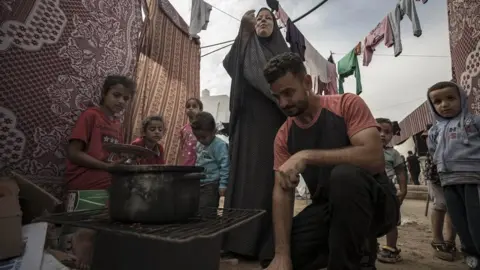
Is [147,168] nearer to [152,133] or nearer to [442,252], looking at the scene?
[152,133]

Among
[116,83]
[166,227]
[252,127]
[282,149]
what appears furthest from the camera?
[252,127]

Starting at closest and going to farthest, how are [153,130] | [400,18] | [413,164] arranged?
[153,130]
[400,18]
[413,164]

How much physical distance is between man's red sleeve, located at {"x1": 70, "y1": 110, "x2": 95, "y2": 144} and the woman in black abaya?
41.0 inches

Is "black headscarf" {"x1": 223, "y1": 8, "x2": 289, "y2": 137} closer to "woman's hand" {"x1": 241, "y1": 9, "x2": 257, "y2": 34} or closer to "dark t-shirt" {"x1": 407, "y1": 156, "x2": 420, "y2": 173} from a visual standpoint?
"woman's hand" {"x1": 241, "y1": 9, "x2": 257, "y2": 34}

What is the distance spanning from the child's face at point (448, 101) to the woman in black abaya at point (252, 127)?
120 cm

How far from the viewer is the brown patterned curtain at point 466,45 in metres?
2.40

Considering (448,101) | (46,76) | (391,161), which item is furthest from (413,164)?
(46,76)

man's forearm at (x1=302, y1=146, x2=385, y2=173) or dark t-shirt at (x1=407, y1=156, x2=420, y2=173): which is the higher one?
dark t-shirt at (x1=407, y1=156, x2=420, y2=173)

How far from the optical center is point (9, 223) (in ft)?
4.17

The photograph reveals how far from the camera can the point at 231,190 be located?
227 centimetres

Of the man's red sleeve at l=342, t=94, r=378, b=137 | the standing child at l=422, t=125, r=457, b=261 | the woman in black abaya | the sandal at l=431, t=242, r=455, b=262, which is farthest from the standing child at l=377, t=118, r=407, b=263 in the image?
the man's red sleeve at l=342, t=94, r=378, b=137

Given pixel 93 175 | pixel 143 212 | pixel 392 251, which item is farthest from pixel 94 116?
pixel 392 251

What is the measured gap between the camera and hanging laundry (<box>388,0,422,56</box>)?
4.94m

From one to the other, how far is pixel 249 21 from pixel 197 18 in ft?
9.97
